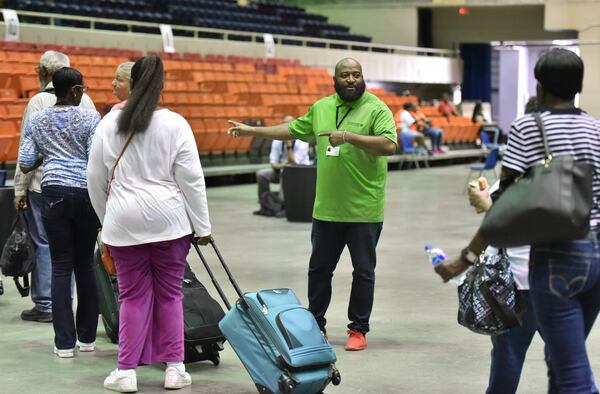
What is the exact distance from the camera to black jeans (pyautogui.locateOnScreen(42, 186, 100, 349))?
17.0 feet

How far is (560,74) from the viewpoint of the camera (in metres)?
3.13

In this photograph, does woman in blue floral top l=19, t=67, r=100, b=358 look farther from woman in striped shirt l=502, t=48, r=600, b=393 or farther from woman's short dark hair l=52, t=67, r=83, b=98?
woman in striped shirt l=502, t=48, r=600, b=393

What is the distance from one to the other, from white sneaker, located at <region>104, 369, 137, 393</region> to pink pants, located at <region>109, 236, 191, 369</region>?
33mm

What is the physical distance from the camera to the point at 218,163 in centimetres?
1778

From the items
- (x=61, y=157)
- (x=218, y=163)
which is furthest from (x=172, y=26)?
(x=61, y=157)

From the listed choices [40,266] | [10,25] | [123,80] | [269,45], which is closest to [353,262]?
[123,80]

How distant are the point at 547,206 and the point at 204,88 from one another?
17.5 m

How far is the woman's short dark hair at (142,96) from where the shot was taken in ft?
14.6

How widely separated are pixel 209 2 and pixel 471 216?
1537 cm

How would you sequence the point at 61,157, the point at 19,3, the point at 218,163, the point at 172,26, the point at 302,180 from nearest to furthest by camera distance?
the point at 61,157, the point at 302,180, the point at 218,163, the point at 19,3, the point at 172,26

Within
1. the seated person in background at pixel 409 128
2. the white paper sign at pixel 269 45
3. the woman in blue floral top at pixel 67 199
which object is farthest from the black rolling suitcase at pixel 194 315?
the white paper sign at pixel 269 45

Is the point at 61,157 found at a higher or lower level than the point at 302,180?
higher

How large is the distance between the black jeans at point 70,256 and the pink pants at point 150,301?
27.6 inches

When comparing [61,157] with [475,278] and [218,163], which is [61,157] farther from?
[218,163]
